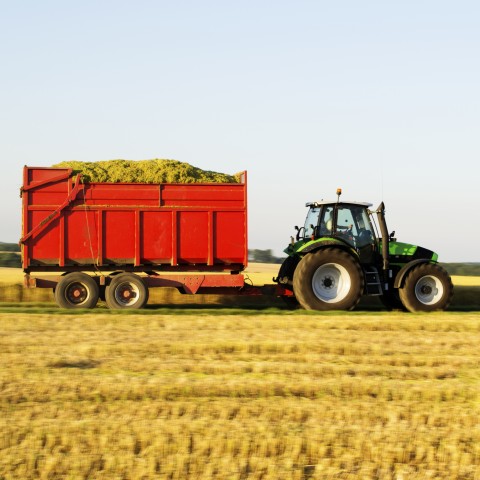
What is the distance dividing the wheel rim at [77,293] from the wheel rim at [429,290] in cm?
561

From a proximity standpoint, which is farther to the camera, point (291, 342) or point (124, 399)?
point (291, 342)

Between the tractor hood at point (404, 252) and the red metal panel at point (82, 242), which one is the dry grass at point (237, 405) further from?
the tractor hood at point (404, 252)

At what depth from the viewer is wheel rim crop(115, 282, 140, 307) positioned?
13172mm

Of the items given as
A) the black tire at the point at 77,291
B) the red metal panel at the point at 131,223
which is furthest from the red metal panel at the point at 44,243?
the black tire at the point at 77,291

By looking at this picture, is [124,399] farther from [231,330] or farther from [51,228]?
[51,228]

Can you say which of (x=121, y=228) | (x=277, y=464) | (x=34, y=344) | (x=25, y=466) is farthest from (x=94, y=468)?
(x=121, y=228)

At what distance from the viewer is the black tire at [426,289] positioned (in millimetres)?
13242

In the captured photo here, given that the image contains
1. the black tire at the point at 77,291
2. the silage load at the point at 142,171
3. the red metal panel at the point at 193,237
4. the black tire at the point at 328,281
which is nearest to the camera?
the black tire at the point at 328,281

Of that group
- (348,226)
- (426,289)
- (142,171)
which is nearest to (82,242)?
(142,171)

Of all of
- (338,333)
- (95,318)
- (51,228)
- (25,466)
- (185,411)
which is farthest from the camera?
(51,228)

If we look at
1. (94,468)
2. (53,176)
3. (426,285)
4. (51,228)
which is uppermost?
(53,176)

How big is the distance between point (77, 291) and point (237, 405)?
25.4 feet

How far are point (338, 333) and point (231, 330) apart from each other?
4.47 feet

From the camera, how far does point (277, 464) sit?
15.8ft
